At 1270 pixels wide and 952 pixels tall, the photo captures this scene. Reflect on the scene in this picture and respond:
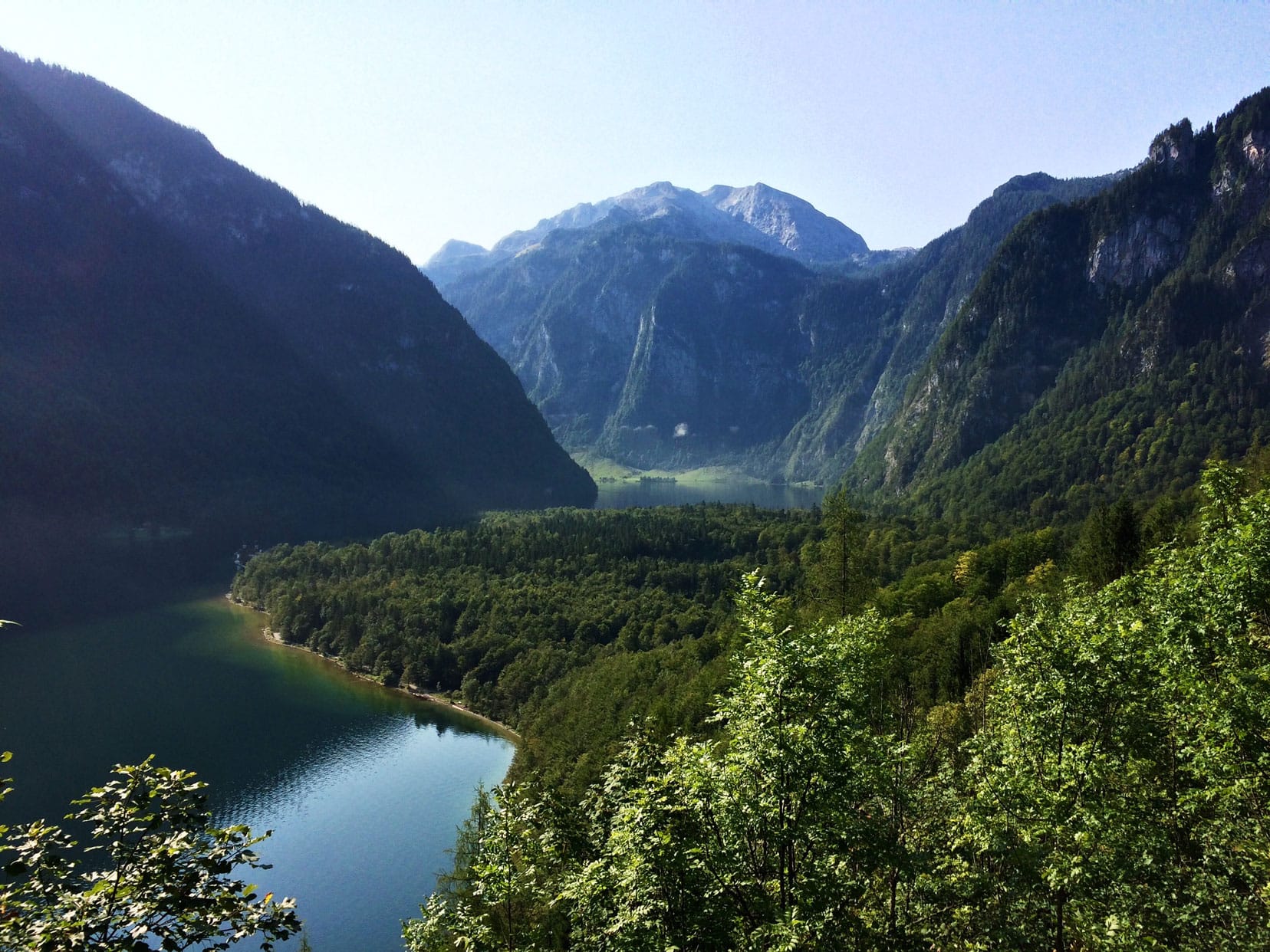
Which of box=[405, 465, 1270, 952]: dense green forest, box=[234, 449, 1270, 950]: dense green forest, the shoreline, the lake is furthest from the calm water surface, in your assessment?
box=[405, 465, 1270, 952]: dense green forest

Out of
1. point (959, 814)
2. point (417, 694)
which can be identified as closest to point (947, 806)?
point (959, 814)

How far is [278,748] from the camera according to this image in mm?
72875

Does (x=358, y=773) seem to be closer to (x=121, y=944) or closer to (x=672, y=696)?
(x=672, y=696)

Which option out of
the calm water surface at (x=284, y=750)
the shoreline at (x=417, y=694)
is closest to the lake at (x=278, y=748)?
the calm water surface at (x=284, y=750)

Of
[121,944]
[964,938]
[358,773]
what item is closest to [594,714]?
[358,773]

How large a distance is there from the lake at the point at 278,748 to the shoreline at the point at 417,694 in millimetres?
939

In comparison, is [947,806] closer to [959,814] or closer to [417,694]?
[959,814]

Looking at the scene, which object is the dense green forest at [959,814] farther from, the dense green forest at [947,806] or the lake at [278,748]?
the lake at [278,748]

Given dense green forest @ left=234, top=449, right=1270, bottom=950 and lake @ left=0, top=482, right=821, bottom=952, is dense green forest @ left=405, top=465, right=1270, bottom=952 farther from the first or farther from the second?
lake @ left=0, top=482, right=821, bottom=952

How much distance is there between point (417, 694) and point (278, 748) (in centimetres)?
1879

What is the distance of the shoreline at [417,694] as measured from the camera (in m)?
78.3

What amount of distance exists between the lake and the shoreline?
3.08 feet

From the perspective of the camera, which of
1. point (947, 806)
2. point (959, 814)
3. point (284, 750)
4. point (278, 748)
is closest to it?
point (959, 814)

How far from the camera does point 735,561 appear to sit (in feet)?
417
